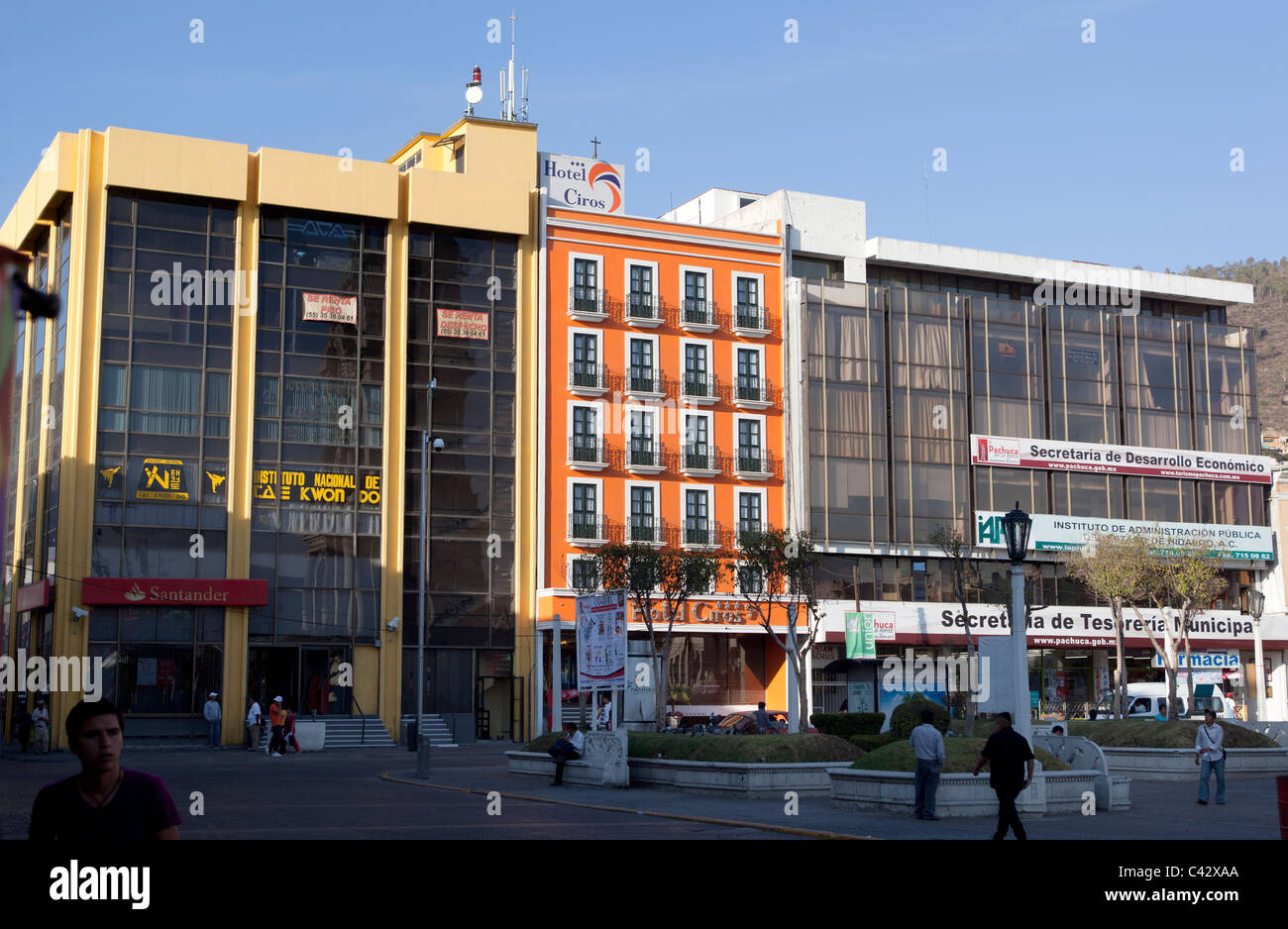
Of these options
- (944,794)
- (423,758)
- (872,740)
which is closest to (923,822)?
(944,794)

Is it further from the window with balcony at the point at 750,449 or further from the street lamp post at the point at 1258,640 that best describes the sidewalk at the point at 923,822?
the window with balcony at the point at 750,449

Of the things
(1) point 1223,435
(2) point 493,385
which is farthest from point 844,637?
(1) point 1223,435

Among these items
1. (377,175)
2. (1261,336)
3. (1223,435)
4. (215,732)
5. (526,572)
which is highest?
(1261,336)

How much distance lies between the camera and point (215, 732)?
45.3 metres

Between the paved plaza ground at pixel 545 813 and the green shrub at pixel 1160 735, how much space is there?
61.2 inches

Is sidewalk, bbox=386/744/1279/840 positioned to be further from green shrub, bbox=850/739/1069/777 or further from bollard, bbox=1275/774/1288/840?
bollard, bbox=1275/774/1288/840

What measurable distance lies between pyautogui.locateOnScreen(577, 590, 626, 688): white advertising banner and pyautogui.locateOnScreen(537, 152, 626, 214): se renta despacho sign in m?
30.8

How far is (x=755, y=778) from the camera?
79.7 ft

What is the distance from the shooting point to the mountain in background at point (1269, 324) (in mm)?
162000

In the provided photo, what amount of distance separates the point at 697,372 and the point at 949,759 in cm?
3715

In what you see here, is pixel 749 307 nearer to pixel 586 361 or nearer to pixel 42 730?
pixel 586 361
